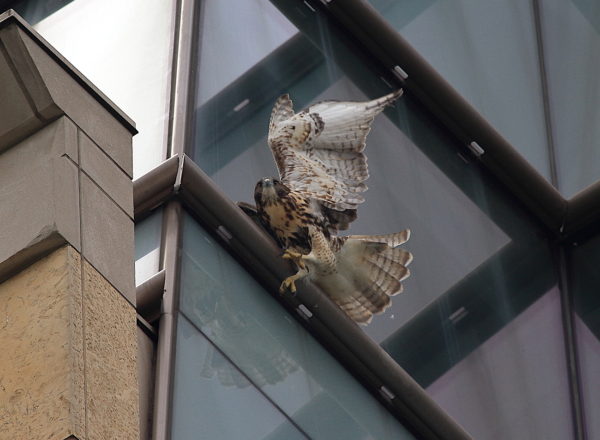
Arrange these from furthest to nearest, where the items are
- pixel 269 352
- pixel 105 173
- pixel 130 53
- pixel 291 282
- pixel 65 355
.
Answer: pixel 130 53 < pixel 291 282 < pixel 269 352 < pixel 105 173 < pixel 65 355

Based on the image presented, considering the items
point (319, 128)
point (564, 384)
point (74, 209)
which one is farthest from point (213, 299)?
point (564, 384)

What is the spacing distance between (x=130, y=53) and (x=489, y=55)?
9.64 feet

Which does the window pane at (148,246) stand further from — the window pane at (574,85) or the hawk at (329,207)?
the window pane at (574,85)

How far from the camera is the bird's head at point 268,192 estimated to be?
7.56 m

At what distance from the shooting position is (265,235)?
7.49 m

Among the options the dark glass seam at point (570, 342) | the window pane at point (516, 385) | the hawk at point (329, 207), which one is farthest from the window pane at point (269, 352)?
the dark glass seam at point (570, 342)

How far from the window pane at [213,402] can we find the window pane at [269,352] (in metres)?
0.03

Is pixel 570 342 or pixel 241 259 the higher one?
pixel 241 259

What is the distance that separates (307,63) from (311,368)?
3084 millimetres

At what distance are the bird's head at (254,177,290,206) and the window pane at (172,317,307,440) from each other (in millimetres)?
1009

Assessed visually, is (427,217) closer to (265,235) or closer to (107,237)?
(265,235)

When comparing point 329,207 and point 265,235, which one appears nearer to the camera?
point 265,235

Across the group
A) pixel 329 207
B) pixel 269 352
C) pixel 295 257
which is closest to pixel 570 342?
pixel 329 207

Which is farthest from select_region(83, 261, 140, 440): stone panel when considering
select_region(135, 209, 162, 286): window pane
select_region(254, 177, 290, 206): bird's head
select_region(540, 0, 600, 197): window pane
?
select_region(540, 0, 600, 197): window pane
